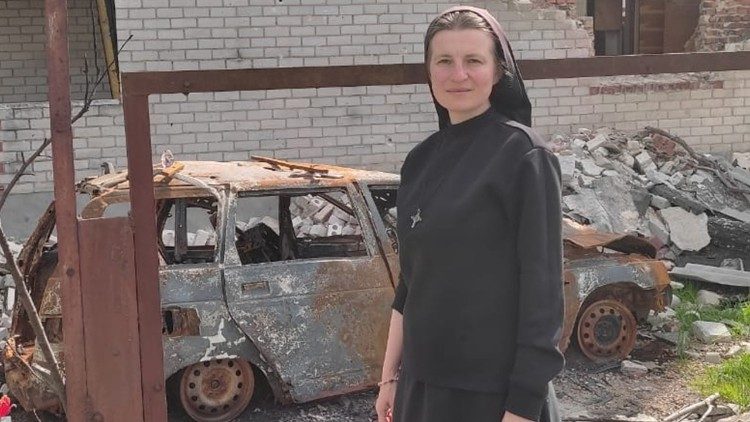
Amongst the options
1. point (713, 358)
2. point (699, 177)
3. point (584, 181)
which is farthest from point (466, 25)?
point (699, 177)

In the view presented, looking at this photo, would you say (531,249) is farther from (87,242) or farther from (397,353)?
(87,242)

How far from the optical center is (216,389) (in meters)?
4.80

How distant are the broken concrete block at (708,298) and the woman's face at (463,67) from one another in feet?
19.3

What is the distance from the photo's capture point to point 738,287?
24.7 ft

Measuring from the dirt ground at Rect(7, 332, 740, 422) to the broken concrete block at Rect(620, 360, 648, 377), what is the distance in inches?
1.3

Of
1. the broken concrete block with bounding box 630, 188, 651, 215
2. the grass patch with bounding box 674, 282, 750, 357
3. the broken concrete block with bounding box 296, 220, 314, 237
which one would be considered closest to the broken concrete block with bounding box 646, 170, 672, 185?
the broken concrete block with bounding box 630, 188, 651, 215

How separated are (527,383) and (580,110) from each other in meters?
8.40

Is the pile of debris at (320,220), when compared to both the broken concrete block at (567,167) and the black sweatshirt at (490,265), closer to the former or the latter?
the broken concrete block at (567,167)

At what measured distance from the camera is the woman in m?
1.86

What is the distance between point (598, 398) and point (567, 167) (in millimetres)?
3745

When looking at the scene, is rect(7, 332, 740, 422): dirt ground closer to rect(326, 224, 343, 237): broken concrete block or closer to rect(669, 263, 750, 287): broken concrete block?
rect(669, 263, 750, 287): broken concrete block

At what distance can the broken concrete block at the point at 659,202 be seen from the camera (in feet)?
28.3

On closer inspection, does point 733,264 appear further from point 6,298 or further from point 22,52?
point 22,52

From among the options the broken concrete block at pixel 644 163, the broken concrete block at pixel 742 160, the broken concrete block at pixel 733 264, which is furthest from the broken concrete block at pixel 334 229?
the broken concrete block at pixel 742 160
